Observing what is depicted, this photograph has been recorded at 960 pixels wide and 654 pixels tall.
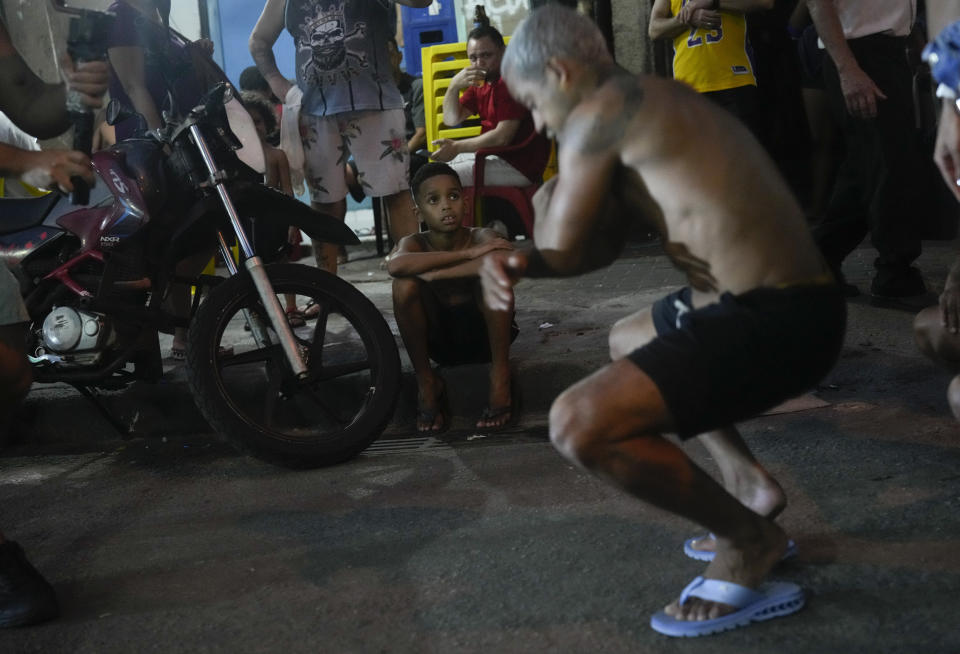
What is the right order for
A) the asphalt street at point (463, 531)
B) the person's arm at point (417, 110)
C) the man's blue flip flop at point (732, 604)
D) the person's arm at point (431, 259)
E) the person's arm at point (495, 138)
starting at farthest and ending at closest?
1. the person's arm at point (417, 110)
2. the person's arm at point (495, 138)
3. the person's arm at point (431, 259)
4. the asphalt street at point (463, 531)
5. the man's blue flip flop at point (732, 604)

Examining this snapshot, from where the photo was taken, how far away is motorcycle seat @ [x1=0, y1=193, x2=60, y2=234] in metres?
4.59

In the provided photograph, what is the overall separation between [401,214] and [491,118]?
1933 mm

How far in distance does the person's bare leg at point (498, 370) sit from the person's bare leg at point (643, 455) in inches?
78.0

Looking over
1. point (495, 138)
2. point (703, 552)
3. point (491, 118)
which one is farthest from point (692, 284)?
point (491, 118)

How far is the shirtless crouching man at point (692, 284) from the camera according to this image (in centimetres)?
247

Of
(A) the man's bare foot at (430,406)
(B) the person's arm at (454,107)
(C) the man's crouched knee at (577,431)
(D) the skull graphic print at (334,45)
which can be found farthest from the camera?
(B) the person's arm at (454,107)

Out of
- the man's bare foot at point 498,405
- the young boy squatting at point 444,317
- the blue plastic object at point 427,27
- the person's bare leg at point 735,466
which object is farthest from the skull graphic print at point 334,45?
the blue plastic object at point 427,27

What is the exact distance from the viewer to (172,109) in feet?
14.3

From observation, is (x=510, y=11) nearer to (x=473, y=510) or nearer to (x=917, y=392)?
(x=917, y=392)

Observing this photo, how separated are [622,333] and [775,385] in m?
0.62

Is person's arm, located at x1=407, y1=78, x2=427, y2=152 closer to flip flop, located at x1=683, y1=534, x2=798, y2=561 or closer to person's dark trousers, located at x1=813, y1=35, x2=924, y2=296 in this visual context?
person's dark trousers, located at x1=813, y1=35, x2=924, y2=296

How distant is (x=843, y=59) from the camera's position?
5.13m

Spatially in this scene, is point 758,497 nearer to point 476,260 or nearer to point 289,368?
point 476,260

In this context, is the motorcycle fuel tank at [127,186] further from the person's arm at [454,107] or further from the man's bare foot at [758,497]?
the person's arm at [454,107]
